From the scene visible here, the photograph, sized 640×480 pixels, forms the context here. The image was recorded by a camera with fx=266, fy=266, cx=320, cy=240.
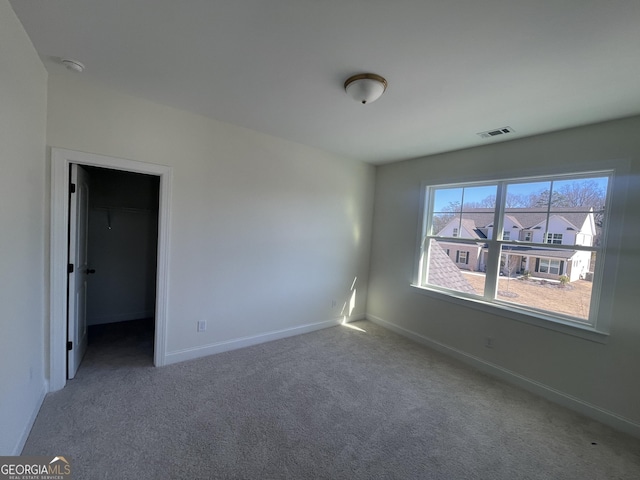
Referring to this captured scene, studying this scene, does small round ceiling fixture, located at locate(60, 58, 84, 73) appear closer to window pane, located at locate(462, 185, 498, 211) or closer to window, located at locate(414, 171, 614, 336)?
Result: window, located at locate(414, 171, 614, 336)

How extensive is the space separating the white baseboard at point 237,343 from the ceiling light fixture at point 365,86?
2.94 meters

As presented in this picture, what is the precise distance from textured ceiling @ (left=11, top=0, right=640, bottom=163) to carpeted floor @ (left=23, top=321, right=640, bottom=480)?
2.64m

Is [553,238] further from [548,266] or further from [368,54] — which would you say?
[368,54]

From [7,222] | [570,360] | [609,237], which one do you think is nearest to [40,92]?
[7,222]

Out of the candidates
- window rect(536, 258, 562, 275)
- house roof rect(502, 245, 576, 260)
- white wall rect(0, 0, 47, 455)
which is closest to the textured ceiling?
white wall rect(0, 0, 47, 455)

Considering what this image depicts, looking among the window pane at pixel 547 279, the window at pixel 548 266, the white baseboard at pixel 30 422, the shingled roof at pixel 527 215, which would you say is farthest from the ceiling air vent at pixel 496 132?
the white baseboard at pixel 30 422

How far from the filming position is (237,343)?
3268 mm

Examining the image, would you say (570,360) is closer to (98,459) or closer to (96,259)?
(98,459)

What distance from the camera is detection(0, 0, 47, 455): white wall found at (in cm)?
143

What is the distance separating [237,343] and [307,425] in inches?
59.7

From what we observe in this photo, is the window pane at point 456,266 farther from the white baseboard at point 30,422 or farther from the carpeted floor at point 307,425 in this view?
the white baseboard at point 30,422

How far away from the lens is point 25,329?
5.91 ft

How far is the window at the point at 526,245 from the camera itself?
2508 millimetres

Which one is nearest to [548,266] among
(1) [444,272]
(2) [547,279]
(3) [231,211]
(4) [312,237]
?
(2) [547,279]
